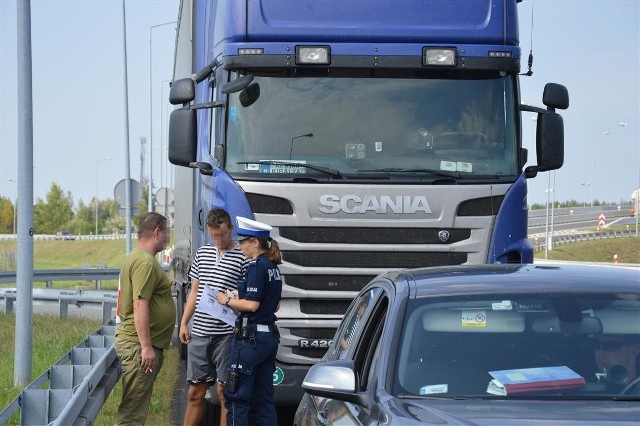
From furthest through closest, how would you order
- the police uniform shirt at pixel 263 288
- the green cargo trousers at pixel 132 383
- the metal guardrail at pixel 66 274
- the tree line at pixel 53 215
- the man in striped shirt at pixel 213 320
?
the tree line at pixel 53 215
the metal guardrail at pixel 66 274
the man in striped shirt at pixel 213 320
the green cargo trousers at pixel 132 383
the police uniform shirt at pixel 263 288

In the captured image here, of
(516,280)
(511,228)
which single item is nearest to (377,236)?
(511,228)

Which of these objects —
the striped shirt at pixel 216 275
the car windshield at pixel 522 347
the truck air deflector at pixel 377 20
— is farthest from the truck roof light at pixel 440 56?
the car windshield at pixel 522 347

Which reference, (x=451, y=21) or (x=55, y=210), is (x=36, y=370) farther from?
(x=55, y=210)

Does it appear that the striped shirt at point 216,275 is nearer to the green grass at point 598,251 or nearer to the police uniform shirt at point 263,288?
the police uniform shirt at point 263,288

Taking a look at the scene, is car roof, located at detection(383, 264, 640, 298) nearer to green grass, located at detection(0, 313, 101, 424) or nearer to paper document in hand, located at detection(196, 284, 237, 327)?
paper document in hand, located at detection(196, 284, 237, 327)

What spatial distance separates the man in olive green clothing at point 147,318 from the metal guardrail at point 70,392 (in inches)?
8.9

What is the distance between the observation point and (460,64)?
10.5m

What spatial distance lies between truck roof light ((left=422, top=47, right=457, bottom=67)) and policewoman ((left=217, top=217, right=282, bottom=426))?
6.88 feet

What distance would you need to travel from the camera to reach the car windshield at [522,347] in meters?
5.29

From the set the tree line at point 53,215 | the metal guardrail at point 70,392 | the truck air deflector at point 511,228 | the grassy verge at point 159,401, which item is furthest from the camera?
the tree line at point 53,215

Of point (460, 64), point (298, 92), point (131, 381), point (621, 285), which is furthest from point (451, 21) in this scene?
point (621, 285)

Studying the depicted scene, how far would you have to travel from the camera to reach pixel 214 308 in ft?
32.6

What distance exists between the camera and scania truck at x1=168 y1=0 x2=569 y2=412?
403 inches

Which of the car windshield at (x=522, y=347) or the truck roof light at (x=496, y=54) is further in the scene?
the truck roof light at (x=496, y=54)
